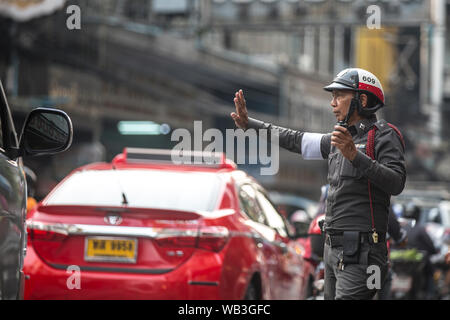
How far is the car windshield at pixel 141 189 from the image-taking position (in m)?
7.69

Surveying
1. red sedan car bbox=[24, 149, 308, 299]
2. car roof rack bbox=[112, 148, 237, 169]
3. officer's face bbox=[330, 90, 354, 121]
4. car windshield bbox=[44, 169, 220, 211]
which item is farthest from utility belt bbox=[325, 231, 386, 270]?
car roof rack bbox=[112, 148, 237, 169]

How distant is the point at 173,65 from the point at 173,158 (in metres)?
22.7

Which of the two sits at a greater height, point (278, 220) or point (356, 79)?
point (356, 79)

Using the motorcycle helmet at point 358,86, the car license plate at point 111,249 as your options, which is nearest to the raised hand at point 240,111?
the motorcycle helmet at point 358,86

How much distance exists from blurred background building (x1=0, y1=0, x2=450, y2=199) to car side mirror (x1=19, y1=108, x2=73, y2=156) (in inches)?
408

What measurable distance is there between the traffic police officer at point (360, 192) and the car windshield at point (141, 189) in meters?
1.71

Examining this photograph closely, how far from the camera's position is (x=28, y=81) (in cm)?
2192

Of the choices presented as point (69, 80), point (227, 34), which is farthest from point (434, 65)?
point (69, 80)

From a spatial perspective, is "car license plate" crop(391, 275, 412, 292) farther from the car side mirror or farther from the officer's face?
the car side mirror

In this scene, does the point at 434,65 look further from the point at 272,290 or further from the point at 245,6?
the point at 272,290

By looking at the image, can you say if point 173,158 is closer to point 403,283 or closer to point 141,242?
point 141,242

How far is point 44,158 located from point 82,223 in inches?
637

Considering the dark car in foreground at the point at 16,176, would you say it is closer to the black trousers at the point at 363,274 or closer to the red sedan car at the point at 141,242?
the black trousers at the point at 363,274
